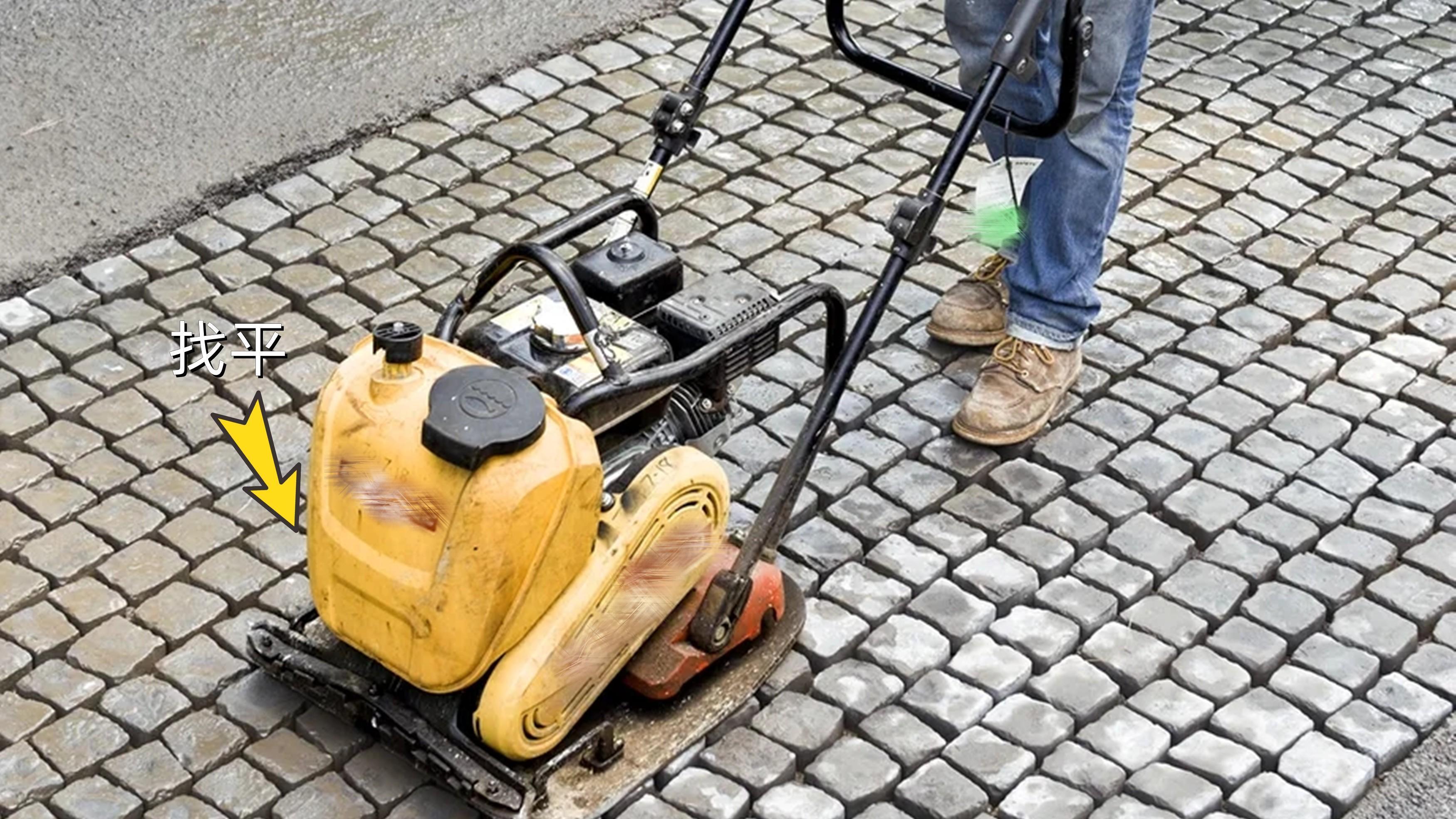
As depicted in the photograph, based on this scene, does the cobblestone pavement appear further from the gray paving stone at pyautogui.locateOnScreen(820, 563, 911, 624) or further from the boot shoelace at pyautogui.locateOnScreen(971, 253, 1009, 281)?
the boot shoelace at pyautogui.locateOnScreen(971, 253, 1009, 281)

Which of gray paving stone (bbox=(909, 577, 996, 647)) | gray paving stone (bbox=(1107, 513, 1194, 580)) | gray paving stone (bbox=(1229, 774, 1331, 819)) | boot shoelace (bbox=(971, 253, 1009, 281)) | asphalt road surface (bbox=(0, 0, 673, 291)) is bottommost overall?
asphalt road surface (bbox=(0, 0, 673, 291))

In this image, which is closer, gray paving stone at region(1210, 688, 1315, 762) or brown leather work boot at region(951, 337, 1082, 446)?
gray paving stone at region(1210, 688, 1315, 762)

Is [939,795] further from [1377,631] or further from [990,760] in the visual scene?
[1377,631]

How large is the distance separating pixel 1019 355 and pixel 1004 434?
21cm

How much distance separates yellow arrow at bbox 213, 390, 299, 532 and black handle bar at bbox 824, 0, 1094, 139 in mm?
1703

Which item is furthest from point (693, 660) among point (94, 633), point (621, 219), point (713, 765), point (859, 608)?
point (94, 633)

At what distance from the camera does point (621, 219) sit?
15.5 feet

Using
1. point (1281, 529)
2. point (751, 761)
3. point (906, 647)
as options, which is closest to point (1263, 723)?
point (1281, 529)

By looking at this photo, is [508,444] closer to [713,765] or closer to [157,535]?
[713,765]

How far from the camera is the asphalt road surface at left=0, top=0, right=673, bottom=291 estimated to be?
20.0 feet

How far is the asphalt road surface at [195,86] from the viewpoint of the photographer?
611 cm

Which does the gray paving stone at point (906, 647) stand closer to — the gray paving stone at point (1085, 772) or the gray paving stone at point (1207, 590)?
the gray paving stone at point (1085, 772)

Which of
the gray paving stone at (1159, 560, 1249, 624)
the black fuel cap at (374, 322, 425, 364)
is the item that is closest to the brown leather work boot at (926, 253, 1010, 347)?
the gray paving stone at (1159, 560, 1249, 624)

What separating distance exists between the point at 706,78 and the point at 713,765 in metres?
1.59
